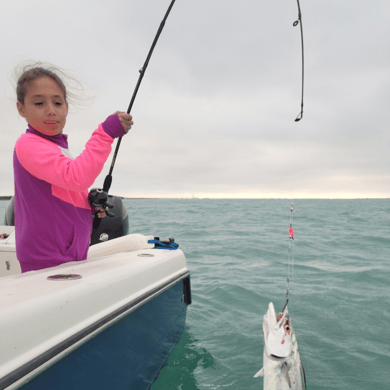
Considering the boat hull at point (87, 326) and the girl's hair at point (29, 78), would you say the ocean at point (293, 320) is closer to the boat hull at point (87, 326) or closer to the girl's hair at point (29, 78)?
the boat hull at point (87, 326)

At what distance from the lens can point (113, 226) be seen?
376 centimetres

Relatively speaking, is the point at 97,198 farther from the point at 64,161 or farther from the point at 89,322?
the point at 89,322

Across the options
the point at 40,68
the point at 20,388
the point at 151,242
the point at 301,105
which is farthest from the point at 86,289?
the point at 301,105

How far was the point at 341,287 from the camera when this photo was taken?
5605mm

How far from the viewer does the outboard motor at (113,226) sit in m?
3.64

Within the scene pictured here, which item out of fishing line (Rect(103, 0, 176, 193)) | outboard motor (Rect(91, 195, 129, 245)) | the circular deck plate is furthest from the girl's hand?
outboard motor (Rect(91, 195, 129, 245))

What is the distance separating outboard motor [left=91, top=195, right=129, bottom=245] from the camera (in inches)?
143

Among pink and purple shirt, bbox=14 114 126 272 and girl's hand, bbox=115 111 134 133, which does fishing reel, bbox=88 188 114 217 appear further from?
girl's hand, bbox=115 111 134 133

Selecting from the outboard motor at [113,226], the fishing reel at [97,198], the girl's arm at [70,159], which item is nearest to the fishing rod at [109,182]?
the fishing reel at [97,198]

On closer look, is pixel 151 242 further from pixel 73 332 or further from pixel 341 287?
pixel 341 287

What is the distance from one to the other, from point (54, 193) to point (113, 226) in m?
2.11

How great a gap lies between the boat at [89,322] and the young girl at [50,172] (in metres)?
0.17

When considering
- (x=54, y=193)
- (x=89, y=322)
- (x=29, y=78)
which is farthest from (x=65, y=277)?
(x=29, y=78)

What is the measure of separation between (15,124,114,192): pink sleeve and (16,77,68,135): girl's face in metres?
0.12
